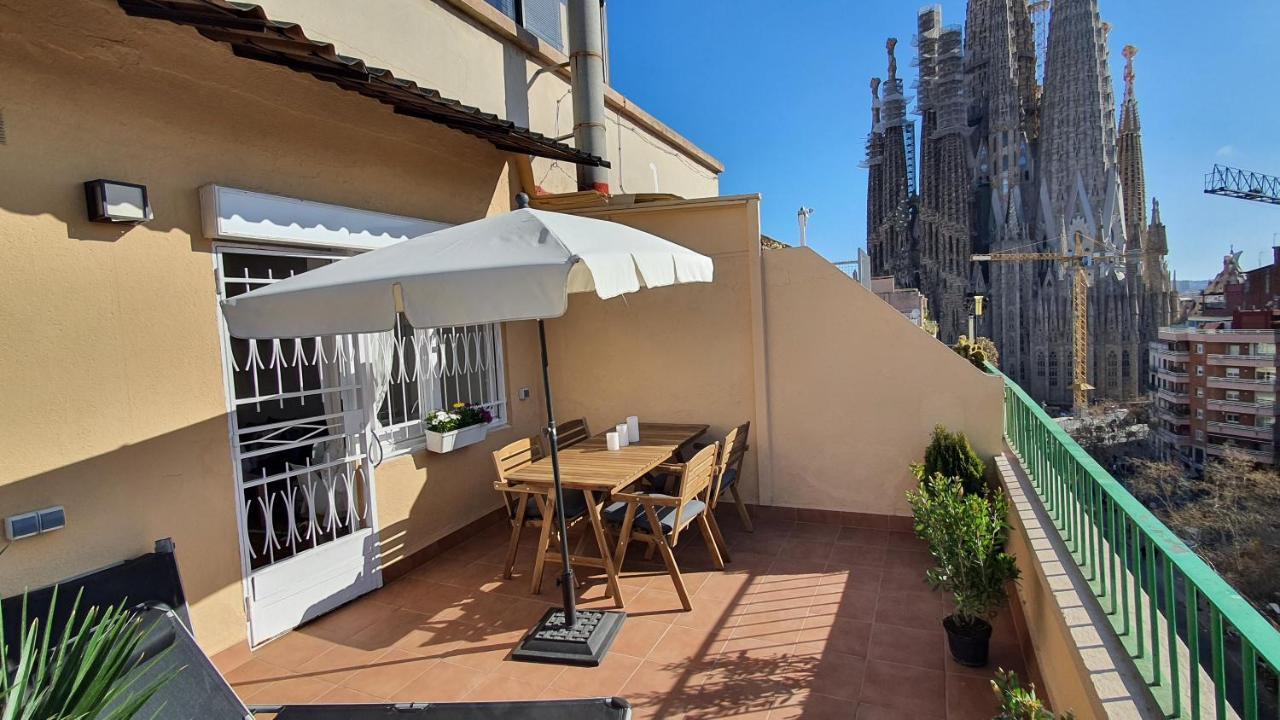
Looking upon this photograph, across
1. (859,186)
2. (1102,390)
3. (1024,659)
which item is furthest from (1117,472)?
(1024,659)

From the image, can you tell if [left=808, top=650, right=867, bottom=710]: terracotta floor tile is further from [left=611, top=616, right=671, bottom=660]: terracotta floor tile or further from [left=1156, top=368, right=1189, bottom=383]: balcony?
[left=1156, top=368, right=1189, bottom=383]: balcony

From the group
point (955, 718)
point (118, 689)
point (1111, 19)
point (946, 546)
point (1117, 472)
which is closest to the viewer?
point (118, 689)

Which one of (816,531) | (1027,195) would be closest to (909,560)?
(816,531)

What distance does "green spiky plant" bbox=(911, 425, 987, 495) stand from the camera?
4.33m

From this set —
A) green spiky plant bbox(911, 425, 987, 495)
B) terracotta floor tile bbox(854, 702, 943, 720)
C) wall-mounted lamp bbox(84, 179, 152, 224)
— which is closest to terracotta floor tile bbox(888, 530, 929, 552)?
green spiky plant bbox(911, 425, 987, 495)

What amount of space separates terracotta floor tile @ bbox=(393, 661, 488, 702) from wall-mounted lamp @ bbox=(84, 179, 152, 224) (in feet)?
8.28

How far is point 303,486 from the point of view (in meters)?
3.94

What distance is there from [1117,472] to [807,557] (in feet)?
173

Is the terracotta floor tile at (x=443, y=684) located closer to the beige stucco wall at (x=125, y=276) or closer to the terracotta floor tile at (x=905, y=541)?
the beige stucco wall at (x=125, y=276)

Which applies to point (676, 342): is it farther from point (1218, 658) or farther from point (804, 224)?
point (1218, 658)

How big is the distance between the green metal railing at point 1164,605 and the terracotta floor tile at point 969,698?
0.74 metres

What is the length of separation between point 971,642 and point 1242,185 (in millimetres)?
112320

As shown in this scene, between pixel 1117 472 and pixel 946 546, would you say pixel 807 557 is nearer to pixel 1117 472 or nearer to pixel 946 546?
pixel 946 546

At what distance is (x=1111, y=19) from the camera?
70625 mm
